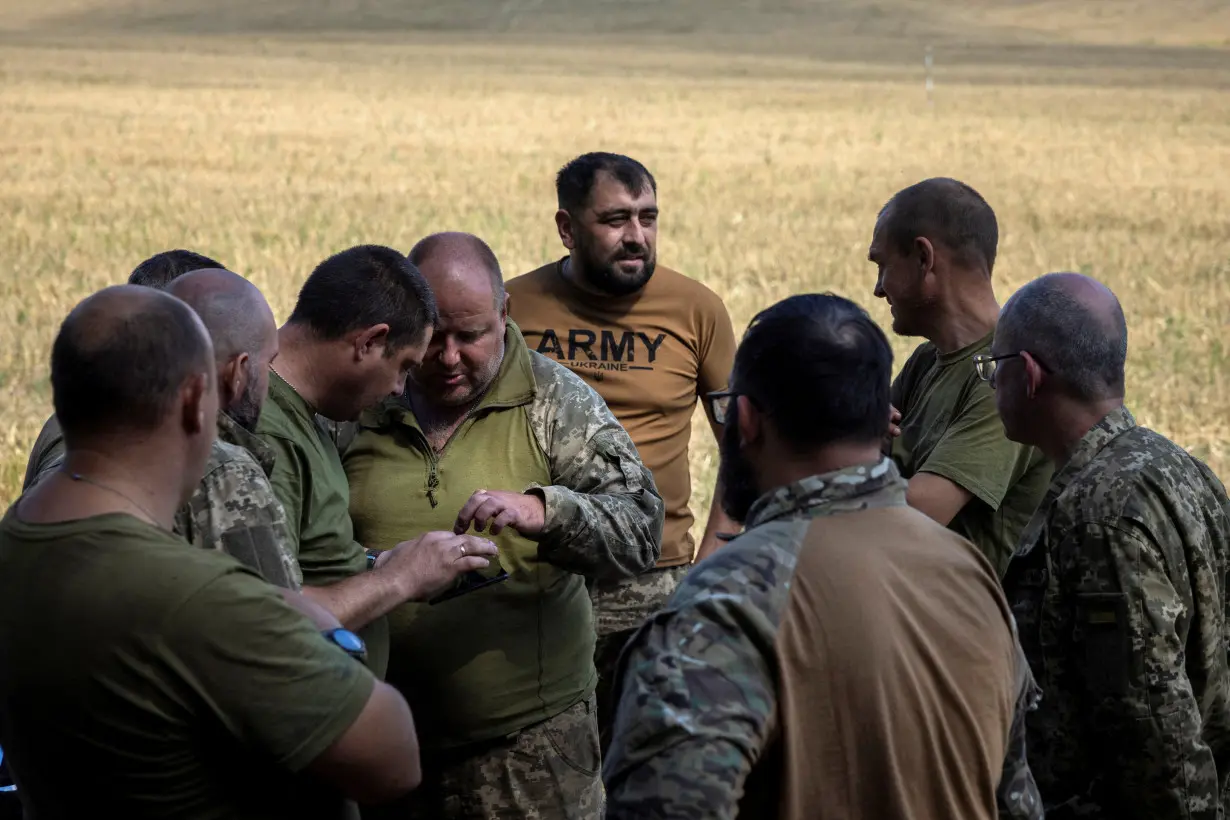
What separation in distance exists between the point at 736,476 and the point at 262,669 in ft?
2.84

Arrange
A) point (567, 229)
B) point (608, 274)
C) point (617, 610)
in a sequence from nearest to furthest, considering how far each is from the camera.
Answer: point (617, 610), point (608, 274), point (567, 229)

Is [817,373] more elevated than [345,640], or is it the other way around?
[817,373]

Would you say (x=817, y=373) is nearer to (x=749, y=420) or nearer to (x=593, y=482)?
(x=749, y=420)

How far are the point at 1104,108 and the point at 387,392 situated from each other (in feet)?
132

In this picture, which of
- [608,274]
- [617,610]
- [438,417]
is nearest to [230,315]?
[438,417]

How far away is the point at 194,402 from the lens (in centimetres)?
263

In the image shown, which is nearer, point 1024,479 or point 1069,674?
point 1069,674

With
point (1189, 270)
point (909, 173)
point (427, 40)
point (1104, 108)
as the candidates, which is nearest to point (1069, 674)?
point (1189, 270)

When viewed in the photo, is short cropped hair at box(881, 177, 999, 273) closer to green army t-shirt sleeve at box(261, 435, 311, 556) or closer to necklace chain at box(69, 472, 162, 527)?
green army t-shirt sleeve at box(261, 435, 311, 556)

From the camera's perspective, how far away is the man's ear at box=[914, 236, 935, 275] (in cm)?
461

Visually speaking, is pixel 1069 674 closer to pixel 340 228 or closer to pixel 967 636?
pixel 967 636

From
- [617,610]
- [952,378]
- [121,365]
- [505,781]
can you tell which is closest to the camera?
[121,365]

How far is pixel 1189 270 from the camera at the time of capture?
1803 cm

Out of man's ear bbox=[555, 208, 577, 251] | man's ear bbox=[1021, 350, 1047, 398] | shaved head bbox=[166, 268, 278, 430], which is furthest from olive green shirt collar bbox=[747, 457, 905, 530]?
man's ear bbox=[555, 208, 577, 251]
